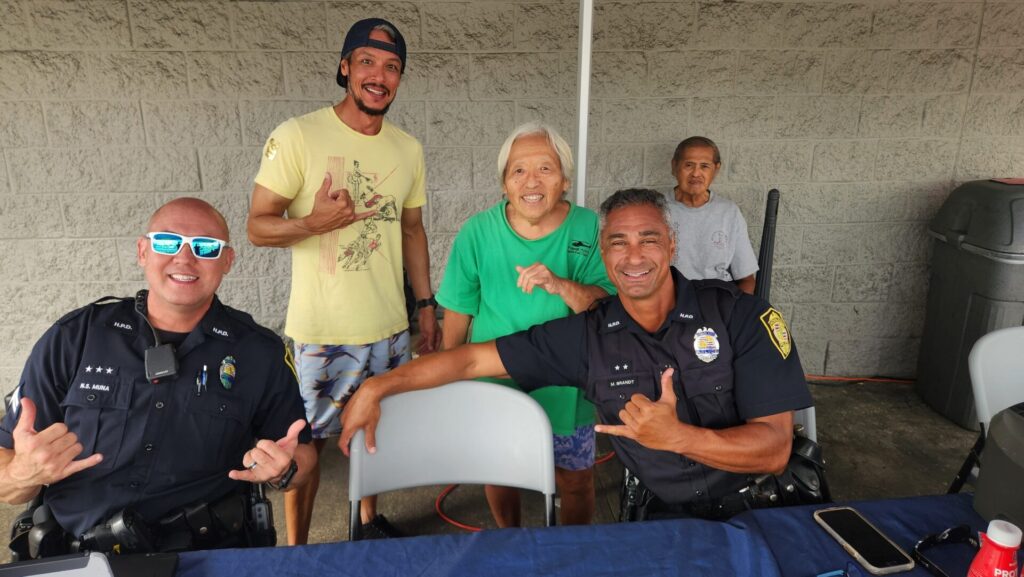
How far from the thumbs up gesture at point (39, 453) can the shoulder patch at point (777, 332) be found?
1.63 m

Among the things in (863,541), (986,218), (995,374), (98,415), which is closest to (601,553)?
(863,541)

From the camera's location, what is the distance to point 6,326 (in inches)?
133

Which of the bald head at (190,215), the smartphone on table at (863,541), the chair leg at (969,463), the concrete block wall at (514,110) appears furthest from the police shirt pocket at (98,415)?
the chair leg at (969,463)

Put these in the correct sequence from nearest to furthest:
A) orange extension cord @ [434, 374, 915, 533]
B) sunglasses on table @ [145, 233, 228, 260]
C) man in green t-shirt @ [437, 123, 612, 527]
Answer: sunglasses on table @ [145, 233, 228, 260] < man in green t-shirt @ [437, 123, 612, 527] < orange extension cord @ [434, 374, 915, 533]

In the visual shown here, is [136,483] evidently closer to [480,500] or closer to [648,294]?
[648,294]

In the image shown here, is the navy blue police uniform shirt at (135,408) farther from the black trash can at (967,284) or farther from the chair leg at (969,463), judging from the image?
the black trash can at (967,284)

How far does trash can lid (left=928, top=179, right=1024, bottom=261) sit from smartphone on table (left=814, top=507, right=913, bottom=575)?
248cm

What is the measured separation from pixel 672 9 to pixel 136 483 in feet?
10.2

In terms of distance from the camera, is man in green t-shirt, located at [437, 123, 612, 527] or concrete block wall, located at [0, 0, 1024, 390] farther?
concrete block wall, located at [0, 0, 1024, 390]

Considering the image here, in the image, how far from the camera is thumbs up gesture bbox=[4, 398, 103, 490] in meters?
1.30

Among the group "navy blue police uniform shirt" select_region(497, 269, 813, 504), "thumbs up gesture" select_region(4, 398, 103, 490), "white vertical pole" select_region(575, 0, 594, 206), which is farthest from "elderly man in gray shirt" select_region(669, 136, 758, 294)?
"thumbs up gesture" select_region(4, 398, 103, 490)

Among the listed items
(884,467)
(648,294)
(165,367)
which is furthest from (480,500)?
(884,467)

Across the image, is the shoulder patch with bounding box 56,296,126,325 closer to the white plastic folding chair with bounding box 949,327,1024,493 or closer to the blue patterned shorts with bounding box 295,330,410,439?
the blue patterned shorts with bounding box 295,330,410,439

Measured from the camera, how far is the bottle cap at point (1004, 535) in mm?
1007
